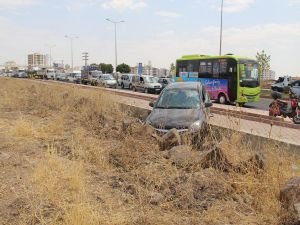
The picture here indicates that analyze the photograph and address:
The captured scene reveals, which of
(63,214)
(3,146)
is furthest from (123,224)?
(3,146)

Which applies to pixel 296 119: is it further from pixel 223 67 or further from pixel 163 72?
pixel 163 72

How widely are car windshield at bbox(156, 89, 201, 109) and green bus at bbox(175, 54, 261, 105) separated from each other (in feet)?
43.8

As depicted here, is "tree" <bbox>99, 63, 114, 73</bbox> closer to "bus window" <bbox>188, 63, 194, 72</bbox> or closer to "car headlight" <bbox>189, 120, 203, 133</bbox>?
"bus window" <bbox>188, 63, 194, 72</bbox>

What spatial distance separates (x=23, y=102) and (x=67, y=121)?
8.47 m

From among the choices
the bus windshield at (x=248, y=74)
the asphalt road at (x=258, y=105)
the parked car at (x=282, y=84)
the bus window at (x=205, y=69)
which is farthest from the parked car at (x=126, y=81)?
the bus windshield at (x=248, y=74)

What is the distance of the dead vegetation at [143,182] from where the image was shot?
500 cm

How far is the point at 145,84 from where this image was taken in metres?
40.8

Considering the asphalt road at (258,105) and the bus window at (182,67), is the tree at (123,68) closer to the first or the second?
the bus window at (182,67)

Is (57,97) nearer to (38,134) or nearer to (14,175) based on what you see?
(38,134)

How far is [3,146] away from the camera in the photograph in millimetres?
9312

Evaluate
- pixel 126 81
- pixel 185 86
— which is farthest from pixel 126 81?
pixel 185 86

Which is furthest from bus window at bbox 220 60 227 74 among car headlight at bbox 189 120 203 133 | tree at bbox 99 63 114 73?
tree at bbox 99 63 114 73

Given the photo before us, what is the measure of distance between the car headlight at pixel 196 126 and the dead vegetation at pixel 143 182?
895 millimetres

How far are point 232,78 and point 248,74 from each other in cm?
108
